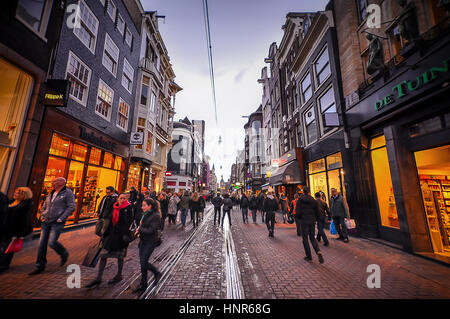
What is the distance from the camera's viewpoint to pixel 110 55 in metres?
12.2

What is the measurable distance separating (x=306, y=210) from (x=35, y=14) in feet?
40.9

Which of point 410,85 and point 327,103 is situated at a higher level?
point 327,103

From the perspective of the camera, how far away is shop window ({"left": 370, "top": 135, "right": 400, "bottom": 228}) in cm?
765

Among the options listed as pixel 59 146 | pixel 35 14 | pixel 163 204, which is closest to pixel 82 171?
pixel 59 146

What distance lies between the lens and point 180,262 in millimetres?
5137

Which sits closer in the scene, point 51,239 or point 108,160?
point 51,239

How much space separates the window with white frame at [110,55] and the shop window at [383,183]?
632 inches

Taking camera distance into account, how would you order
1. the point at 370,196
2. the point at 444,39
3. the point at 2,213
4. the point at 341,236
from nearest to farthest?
the point at 2,213
the point at 444,39
the point at 341,236
the point at 370,196

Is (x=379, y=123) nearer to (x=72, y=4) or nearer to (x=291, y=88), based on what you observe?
(x=291, y=88)

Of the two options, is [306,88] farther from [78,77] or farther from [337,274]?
[78,77]

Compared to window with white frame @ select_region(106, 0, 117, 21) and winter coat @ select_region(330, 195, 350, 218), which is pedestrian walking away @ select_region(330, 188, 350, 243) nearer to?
winter coat @ select_region(330, 195, 350, 218)

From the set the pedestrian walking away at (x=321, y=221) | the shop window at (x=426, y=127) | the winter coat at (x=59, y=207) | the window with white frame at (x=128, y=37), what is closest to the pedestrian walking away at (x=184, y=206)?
the winter coat at (x=59, y=207)

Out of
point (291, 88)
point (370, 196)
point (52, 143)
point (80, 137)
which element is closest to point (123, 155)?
point (80, 137)

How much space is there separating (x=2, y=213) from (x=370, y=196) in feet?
39.4
